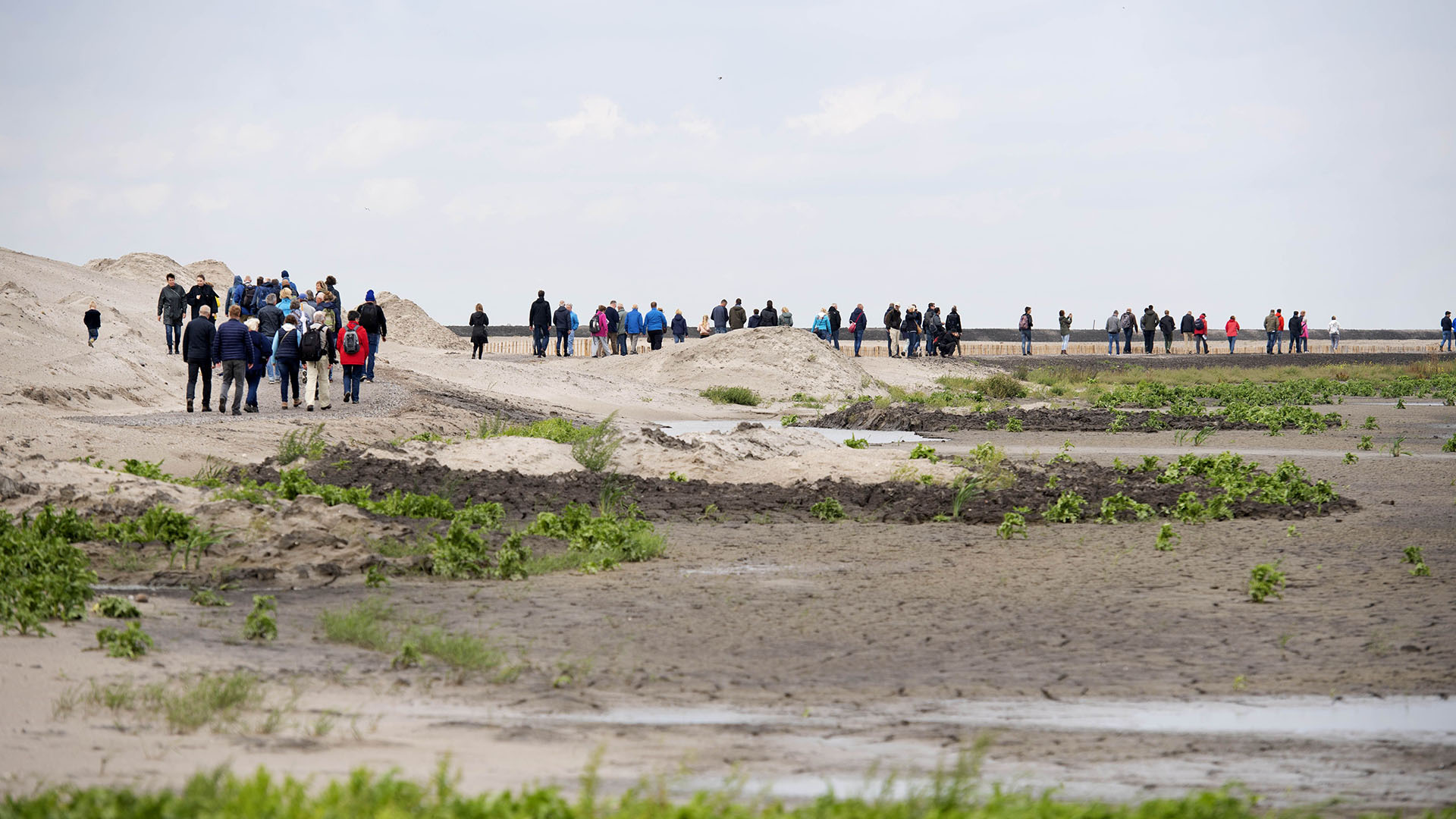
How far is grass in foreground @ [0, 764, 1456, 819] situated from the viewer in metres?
4.91

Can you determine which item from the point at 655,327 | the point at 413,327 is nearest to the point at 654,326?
the point at 655,327

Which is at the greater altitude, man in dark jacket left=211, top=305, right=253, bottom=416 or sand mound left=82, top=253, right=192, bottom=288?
sand mound left=82, top=253, right=192, bottom=288

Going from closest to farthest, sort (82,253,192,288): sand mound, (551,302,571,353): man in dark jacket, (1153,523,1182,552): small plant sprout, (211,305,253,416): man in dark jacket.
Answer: (1153,523,1182,552): small plant sprout, (211,305,253,416): man in dark jacket, (551,302,571,353): man in dark jacket, (82,253,192,288): sand mound

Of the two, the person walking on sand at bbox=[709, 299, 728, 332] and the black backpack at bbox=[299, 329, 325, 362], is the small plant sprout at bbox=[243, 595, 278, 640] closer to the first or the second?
the black backpack at bbox=[299, 329, 325, 362]

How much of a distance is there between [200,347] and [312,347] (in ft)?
5.92

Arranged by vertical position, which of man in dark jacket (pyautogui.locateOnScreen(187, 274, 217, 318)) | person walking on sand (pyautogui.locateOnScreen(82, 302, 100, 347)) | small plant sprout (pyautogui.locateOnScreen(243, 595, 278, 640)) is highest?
man in dark jacket (pyautogui.locateOnScreen(187, 274, 217, 318))

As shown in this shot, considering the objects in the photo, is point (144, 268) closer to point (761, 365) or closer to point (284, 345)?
point (761, 365)

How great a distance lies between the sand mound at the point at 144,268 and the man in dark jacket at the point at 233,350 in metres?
40.6

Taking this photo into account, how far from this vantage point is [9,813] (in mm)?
4859

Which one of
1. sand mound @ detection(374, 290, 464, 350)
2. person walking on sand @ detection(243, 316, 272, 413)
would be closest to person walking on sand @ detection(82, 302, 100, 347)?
person walking on sand @ detection(243, 316, 272, 413)

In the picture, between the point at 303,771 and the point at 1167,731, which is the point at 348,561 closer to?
the point at 303,771

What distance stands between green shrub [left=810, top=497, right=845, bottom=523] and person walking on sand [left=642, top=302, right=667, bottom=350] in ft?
108

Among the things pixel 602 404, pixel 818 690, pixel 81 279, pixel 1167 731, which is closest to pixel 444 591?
pixel 818 690

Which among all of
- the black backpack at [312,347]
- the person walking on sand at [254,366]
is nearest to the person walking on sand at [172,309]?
the person walking on sand at [254,366]
